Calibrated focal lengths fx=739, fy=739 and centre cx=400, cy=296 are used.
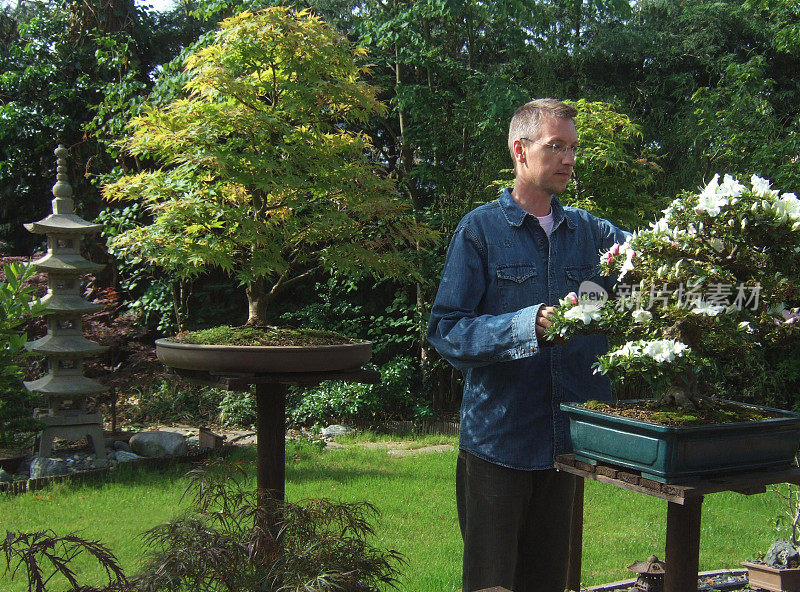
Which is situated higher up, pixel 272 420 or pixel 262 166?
pixel 262 166

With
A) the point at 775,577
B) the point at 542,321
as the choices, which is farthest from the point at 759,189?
the point at 775,577

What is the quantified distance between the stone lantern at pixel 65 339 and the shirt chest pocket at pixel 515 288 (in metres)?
4.35

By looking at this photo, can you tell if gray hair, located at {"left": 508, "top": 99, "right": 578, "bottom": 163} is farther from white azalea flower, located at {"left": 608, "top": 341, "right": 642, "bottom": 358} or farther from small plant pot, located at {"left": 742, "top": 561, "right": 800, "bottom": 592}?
small plant pot, located at {"left": 742, "top": 561, "right": 800, "bottom": 592}

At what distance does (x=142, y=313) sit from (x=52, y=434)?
2808mm

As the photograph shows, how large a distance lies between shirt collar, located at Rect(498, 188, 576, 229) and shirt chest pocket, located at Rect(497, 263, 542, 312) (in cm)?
13

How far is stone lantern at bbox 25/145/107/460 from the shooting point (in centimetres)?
549

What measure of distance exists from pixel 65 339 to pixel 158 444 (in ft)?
3.49

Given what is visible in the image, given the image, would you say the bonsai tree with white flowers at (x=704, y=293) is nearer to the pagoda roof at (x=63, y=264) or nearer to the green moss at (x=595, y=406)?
the green moss at (x=595, y=406)

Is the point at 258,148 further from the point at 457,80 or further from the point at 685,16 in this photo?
the point at 685,16

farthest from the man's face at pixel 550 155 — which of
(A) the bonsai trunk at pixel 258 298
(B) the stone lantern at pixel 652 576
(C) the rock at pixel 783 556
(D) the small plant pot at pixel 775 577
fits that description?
(C) the rock at pixel 783 556

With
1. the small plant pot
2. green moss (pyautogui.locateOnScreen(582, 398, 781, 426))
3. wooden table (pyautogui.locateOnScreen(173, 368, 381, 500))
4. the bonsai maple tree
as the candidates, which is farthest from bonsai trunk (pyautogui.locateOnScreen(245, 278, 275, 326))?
the small plant pot

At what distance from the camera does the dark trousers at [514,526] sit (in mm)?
1940

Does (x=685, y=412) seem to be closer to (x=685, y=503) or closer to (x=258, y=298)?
(x=685, y=503)

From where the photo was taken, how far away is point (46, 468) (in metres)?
5.17
